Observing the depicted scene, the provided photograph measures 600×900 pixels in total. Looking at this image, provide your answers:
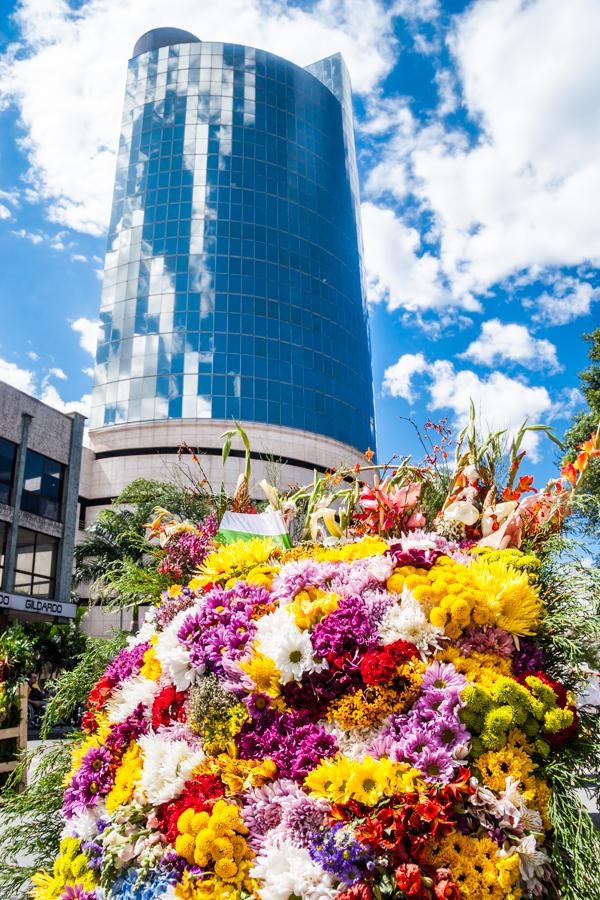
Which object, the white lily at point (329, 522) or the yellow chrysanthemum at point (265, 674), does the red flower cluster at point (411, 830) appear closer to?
the yellow chrysanthemum at point (265, 674)

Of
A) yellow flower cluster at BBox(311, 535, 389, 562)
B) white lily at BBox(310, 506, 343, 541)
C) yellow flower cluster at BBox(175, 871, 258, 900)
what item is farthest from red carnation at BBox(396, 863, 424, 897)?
white lily at BBox(310, 506, 343, 541)

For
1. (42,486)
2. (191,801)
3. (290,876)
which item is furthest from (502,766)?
(42,486)

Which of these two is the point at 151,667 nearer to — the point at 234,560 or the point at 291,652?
the point at 234,560

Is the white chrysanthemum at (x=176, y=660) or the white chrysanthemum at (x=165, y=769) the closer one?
the white chrysanthemum at (x=165, y=769)

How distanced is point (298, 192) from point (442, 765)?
59.2 metres

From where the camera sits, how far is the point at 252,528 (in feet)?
9.22

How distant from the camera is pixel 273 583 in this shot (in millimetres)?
2305

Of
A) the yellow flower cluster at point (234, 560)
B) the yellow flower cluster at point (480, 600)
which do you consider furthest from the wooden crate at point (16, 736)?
the yellow flower cluster at point (480, 600)

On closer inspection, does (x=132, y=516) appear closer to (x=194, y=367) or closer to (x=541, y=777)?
(x=194, y=367)

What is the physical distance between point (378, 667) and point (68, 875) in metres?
1.13

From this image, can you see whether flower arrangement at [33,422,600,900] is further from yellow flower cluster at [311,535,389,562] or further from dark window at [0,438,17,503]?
dark window at [0,438,17,503]

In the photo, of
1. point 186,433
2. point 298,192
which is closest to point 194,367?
point 186,433

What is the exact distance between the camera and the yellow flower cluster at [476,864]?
5.05ft

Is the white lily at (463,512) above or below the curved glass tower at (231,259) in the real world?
below
